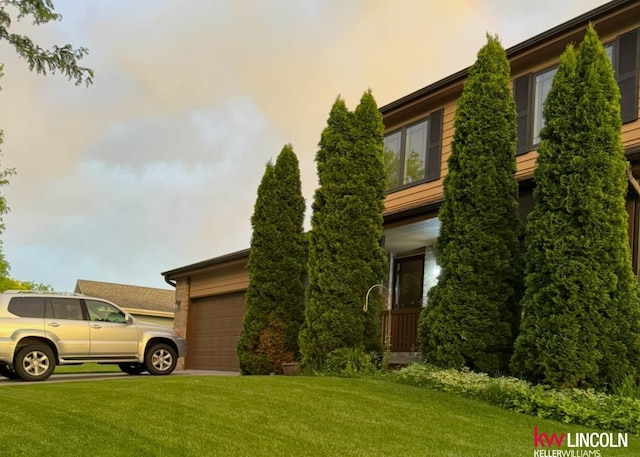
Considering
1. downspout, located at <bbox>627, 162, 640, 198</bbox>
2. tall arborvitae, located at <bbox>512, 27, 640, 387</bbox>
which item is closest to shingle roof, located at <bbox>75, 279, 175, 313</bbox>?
tall arborvitae, located at <bbox>512, 27, 640, 387</bbox>

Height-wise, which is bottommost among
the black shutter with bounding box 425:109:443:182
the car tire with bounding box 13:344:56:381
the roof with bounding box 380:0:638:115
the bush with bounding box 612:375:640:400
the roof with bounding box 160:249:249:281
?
the car tire with bounding box 13:344:56:381

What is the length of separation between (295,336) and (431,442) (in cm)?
741

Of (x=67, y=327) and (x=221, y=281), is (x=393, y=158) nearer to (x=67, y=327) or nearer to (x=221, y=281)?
(x=221, y=281)

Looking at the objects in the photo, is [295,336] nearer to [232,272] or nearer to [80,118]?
[232,272]

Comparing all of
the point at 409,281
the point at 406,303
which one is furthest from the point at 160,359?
the point at 409,281

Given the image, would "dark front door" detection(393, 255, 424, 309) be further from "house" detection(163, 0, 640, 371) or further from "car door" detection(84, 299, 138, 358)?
"car door" detection(84, 299, 138, 358)

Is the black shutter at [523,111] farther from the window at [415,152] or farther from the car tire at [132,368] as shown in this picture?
the car tire at [132,368]

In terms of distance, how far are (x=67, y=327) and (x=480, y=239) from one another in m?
7.64

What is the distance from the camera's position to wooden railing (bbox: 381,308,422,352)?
1303 cm

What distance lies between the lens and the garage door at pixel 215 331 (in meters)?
18.9

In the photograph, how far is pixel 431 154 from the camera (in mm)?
14289

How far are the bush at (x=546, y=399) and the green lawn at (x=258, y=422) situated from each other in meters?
0.23

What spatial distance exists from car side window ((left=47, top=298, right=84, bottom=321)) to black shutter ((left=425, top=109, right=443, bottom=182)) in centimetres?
755

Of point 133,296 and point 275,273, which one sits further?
point 133,296
